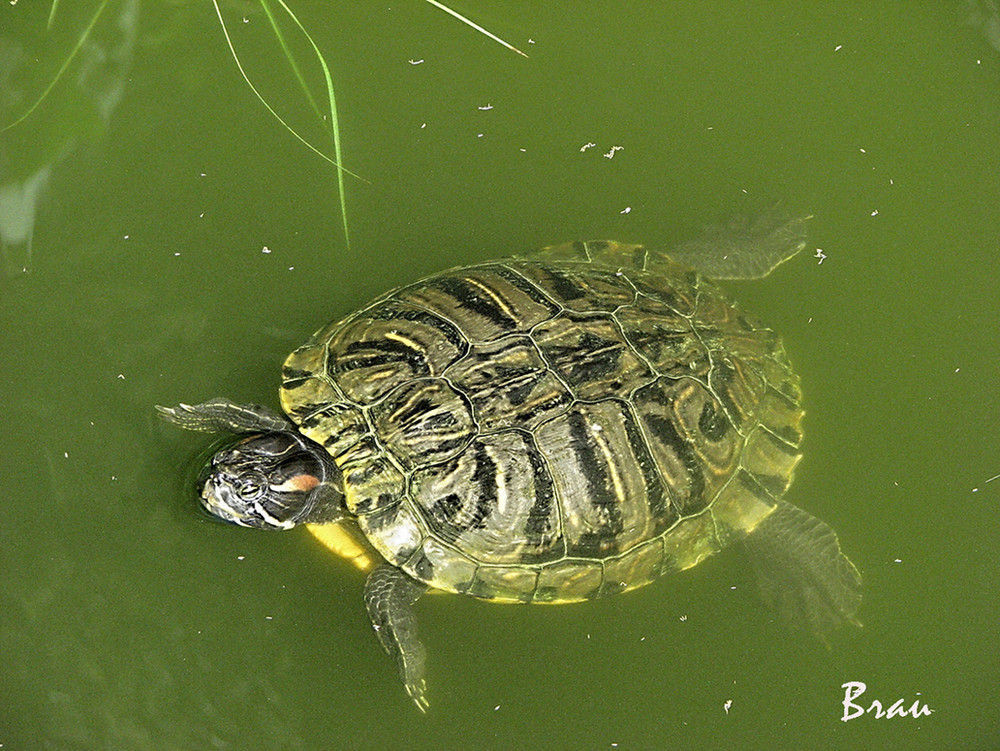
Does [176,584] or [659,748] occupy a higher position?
[176,584]

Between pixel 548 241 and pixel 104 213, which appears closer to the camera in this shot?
pixel 104 213

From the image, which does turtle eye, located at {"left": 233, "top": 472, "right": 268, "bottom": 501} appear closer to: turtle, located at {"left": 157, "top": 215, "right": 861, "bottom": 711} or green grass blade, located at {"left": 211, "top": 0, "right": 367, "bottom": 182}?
turtle, located at {"left": 157, "top": 215, "right": 861, "bottom": 711}

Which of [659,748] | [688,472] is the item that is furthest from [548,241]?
[659,748]

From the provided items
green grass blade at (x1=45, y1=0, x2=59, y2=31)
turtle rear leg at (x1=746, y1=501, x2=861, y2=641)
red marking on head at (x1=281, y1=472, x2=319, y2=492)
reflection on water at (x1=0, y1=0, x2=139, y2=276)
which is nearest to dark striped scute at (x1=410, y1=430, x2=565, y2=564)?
red marking on head at (x1=281, y1=472, x2=319, y2=492)

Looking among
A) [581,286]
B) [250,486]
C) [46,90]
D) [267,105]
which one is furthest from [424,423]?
[46,90]

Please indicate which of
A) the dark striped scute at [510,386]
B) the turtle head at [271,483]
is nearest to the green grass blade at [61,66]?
the turtle head at [271,483]

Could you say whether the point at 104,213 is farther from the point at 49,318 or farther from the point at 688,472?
the point at 688,472
